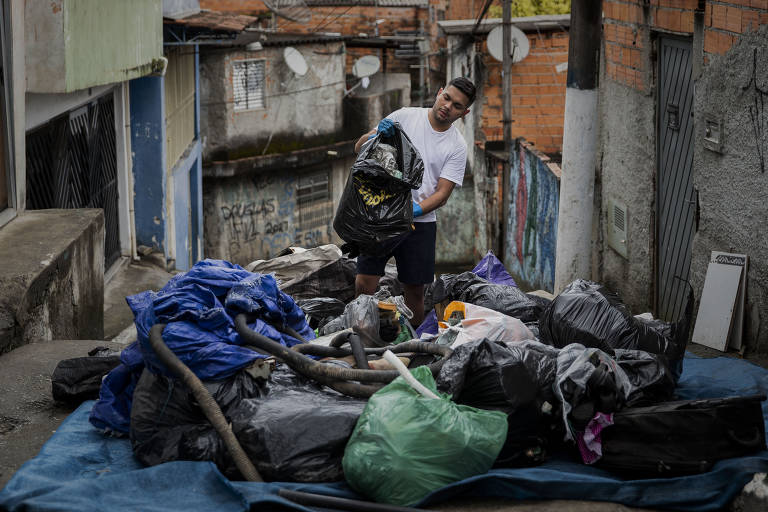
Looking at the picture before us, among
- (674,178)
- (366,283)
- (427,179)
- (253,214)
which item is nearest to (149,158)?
(366,283)

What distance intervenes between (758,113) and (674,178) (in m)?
1.57

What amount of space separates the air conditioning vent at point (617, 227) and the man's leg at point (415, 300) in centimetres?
276

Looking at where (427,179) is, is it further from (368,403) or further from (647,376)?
(368,403)

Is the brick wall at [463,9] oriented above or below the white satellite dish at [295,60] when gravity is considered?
above

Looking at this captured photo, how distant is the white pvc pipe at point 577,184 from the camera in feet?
23.5

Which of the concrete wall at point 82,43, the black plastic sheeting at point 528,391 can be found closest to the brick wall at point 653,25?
the black plastic sheeting at point 528,391

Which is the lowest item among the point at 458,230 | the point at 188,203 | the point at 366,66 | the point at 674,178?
the point at 458,230

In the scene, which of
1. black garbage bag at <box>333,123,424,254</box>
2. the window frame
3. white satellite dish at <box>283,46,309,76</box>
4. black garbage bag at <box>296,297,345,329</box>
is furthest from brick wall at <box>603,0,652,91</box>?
white satellite dish at <box>283,46,309,76</box>

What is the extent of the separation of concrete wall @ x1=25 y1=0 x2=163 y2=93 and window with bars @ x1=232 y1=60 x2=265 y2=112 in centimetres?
959

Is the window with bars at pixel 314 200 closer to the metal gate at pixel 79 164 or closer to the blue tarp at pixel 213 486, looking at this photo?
the metal gate at pixel 79 164

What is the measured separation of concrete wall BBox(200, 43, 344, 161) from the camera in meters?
18.6

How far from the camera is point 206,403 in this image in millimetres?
3312

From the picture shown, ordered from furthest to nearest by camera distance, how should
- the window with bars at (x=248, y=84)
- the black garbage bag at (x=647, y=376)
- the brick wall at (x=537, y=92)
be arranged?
the window with bars at (x=248, y=84)
the brick wall at (x=537, y=92)
the black garbage bag at (x=647, y=376)

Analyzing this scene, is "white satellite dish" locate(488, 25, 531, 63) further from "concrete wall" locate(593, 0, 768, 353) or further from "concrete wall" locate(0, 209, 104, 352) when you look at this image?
"concrete wall" locate(0, 209, 104, 352)
